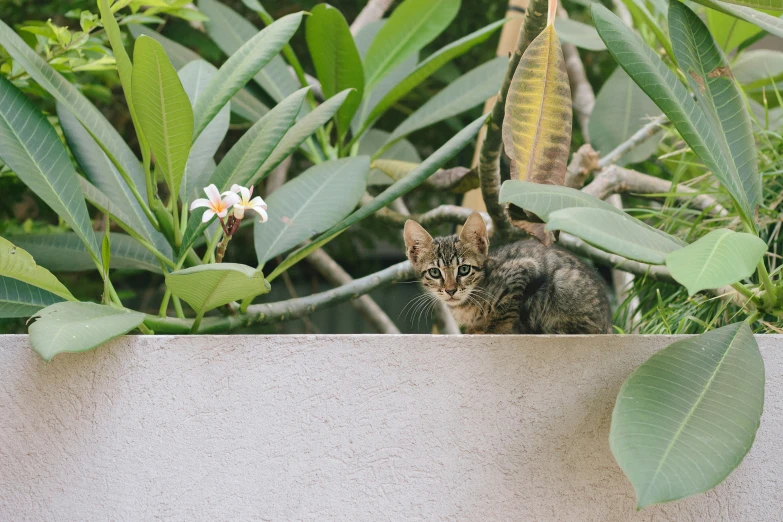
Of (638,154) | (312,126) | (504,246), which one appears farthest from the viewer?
(638,154)

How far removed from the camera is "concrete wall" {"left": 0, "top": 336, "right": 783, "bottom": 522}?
2.83 ft

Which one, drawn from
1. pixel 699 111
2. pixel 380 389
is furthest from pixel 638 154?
pixel 380 389

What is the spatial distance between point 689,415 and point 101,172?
993 millimetres

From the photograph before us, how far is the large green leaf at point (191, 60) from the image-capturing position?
1.56m

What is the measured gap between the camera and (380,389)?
34.7 inches

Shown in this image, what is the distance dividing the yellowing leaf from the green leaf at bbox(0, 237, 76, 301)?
2.08ft

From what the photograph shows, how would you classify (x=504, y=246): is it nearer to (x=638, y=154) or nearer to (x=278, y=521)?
(x=638, y=154)

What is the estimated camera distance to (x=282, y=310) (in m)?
1.21

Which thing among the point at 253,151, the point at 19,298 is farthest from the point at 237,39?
the point at 19,298

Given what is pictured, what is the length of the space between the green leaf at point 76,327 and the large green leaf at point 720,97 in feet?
2.67

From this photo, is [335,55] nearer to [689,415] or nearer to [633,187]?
[633,187]

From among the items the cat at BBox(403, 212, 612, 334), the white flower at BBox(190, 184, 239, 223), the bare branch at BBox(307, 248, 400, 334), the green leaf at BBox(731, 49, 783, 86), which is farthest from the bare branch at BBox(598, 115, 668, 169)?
the white flower at BBox(190, 184, 239, 223)

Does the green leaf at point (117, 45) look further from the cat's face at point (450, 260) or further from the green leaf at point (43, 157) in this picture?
the cat's face at point (450, 260)

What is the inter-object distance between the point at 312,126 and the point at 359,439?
516 millimetres
